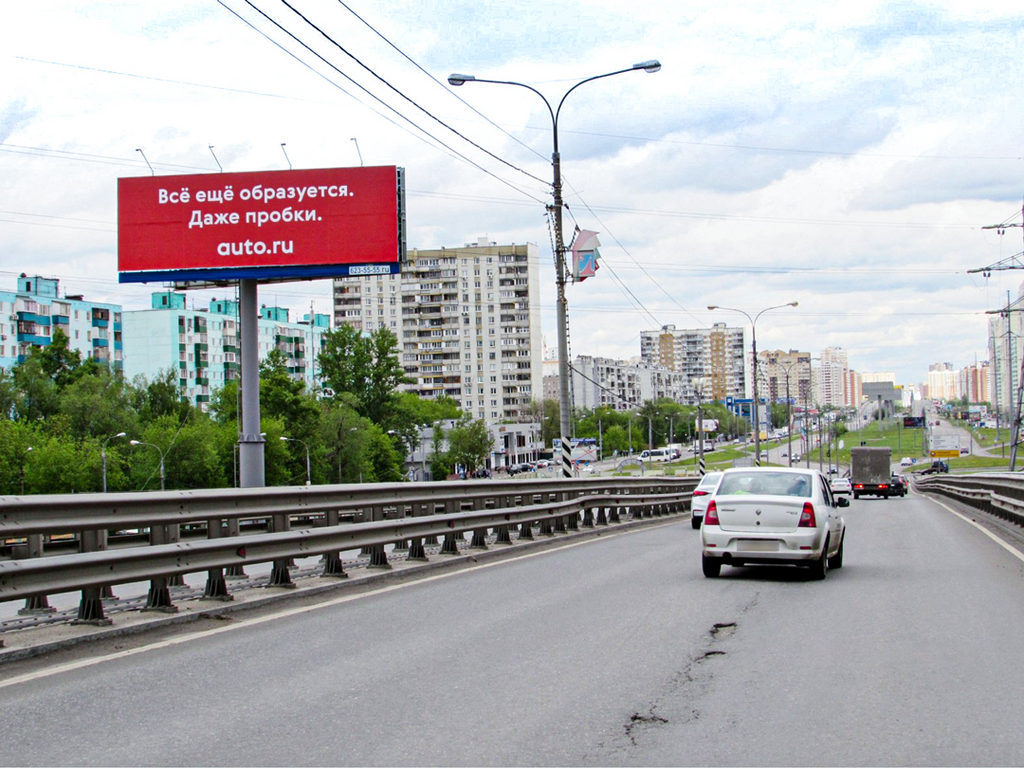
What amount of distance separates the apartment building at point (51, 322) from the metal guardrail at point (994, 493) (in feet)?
273

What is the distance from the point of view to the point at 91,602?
8445mm

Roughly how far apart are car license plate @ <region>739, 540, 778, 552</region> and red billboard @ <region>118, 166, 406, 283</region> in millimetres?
16014

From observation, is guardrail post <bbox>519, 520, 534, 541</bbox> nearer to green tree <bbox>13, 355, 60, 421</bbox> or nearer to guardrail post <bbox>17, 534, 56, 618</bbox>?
guardrail post <bbox>17, 534, 56, 618</bbox>

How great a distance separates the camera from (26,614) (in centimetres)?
870

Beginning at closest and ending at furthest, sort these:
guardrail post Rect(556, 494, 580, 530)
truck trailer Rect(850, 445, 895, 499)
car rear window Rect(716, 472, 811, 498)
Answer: car rear window Rect(716, 472, 811, 498) < guardrail post Rect(556, 494, 580, 530) < truck trailer Rect(850, 445, 895, 499)

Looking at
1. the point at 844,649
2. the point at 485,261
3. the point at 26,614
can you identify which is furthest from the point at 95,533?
the point at 485,261

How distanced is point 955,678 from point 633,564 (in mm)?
7731

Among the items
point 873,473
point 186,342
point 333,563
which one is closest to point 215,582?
point 333,563

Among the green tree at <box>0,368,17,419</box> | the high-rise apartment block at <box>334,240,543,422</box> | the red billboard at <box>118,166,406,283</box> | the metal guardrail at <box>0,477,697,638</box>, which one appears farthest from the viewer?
the high-rise apartment block at <box>334,240,543,422</box>

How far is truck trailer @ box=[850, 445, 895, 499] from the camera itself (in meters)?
64.6

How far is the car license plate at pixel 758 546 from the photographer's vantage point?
42.3 feet

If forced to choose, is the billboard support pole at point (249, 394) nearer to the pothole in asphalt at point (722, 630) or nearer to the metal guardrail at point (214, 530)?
the metal guardrail at point (214, 530)

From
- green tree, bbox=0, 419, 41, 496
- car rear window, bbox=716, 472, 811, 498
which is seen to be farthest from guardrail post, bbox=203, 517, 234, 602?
green tree, bbox=0, 419, 41, 496

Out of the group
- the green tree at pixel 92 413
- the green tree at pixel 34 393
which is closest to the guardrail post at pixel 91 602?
the green tree at pixel 92 413
